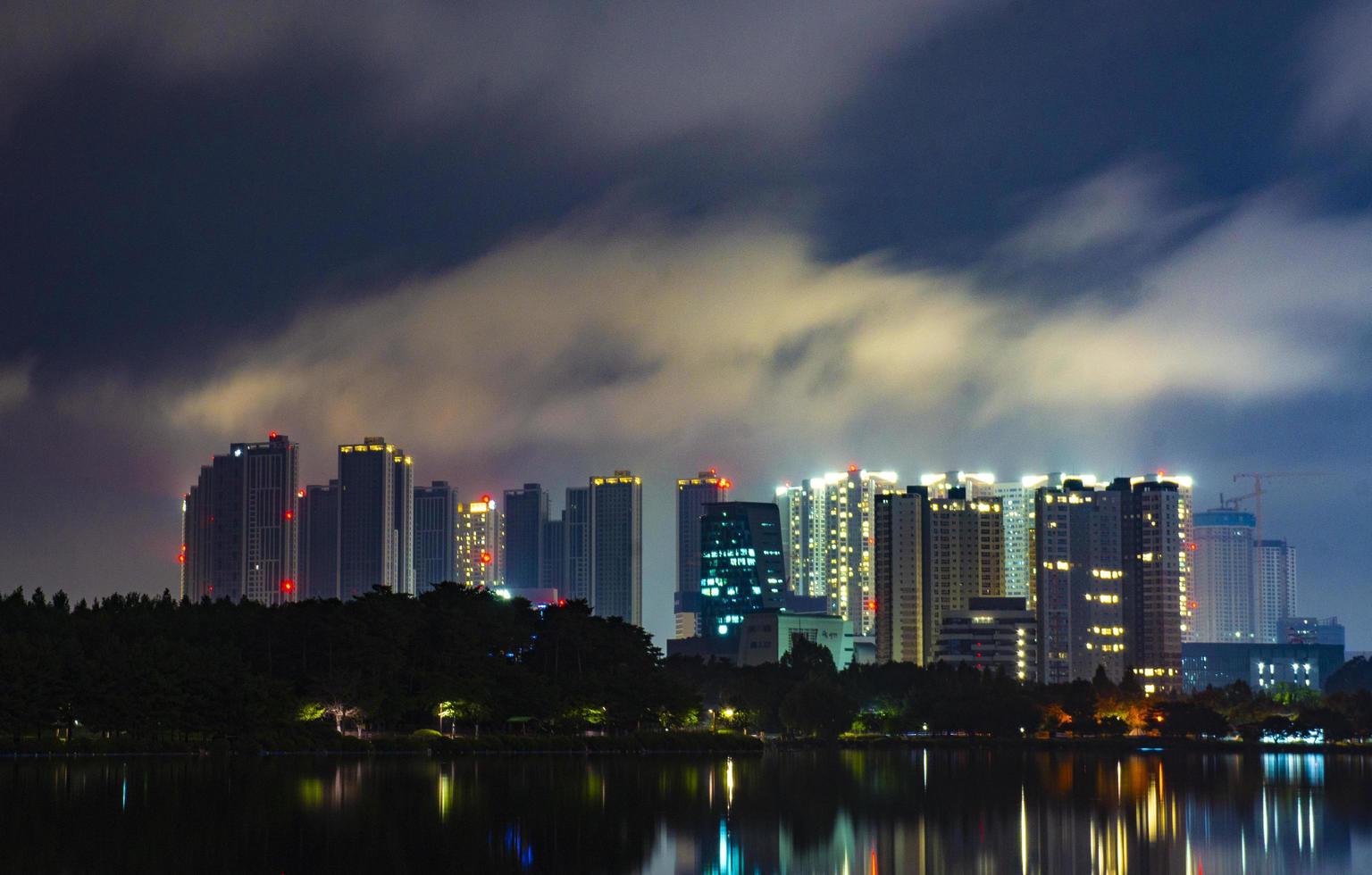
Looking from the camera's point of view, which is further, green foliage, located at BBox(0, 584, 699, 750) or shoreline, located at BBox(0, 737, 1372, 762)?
shoreline, located at BBox(0, 737, 1372, 762)

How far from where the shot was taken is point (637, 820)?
63500mm

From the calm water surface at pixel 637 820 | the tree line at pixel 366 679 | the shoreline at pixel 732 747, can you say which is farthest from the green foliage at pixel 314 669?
the calm water surface at pixel 637 820

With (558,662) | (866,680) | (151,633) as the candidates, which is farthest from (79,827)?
(866,680)

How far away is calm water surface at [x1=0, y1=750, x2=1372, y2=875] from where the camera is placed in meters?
50.3

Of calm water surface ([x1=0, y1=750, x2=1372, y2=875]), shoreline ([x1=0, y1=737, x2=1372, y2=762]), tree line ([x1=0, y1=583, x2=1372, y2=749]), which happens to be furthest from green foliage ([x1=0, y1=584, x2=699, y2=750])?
calm water surface ([x1=0, y1=750, x2=1372, y2=875])

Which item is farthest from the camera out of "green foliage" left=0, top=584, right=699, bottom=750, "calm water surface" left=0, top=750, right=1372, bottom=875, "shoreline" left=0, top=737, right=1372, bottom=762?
"shoreline" left=0, top=737, right=1372, bottom=762

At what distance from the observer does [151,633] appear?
353 ft

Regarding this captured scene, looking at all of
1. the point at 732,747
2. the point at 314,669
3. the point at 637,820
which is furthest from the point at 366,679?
the point at 637,820

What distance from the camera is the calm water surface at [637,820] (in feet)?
165

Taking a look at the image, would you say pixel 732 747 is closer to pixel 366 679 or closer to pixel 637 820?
pixel 366 679

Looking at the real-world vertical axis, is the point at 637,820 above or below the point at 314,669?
below

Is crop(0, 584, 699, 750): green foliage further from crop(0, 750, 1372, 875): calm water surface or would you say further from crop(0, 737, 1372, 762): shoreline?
crop(0, 750, 1372, 875): calm water surface

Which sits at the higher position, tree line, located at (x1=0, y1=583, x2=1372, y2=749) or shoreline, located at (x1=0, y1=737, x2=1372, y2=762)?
tree line, located at (x1=0, y1=583, x2=1372, y2=749)

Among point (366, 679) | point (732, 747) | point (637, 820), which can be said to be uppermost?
point (366, 679)
